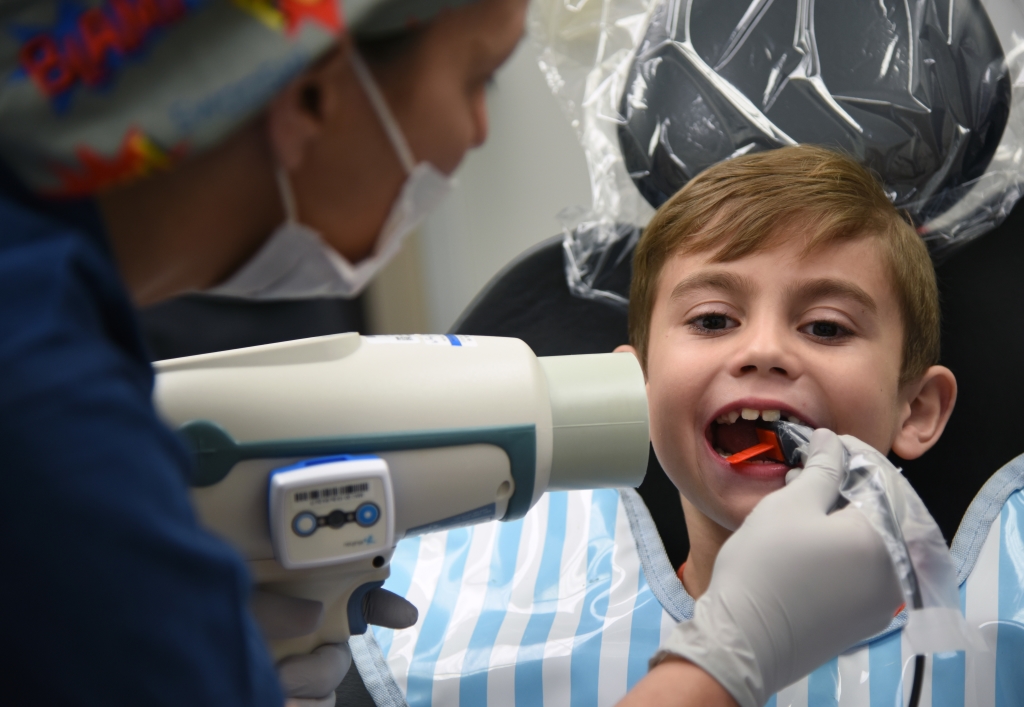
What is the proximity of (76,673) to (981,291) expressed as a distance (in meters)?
1.52

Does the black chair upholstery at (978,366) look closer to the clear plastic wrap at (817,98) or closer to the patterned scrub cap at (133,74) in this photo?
the clear plastic wrap at (817,98)

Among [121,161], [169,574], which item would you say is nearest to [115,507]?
[169,574]

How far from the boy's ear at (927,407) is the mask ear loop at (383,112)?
3.26ft

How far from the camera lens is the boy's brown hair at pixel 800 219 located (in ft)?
4.42

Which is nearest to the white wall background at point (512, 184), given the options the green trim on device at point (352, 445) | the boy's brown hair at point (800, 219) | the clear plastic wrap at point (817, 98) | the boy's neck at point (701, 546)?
the clear plastic wrap at point (817, 98)

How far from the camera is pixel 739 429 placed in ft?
4.41

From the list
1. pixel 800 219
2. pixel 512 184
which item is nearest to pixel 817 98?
pixel 800 219

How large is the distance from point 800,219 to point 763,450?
0.36 metres

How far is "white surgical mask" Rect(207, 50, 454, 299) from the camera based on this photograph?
0.74 metres

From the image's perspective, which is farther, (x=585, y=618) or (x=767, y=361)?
(x=585, y=618)

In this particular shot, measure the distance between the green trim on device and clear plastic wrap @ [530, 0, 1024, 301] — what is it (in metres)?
0.76

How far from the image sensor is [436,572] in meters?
1.62

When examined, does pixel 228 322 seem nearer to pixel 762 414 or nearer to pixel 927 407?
pixel 762 414

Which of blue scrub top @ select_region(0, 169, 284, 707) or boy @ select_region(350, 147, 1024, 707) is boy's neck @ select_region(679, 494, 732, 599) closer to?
boy @ select_region(350, 147, 1024, 707)
